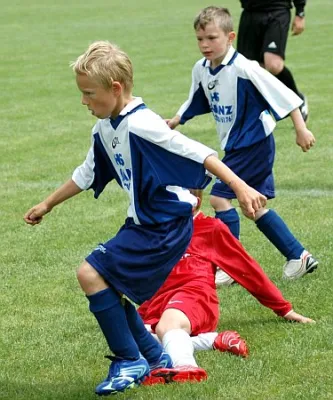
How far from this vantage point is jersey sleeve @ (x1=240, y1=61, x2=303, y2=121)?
5.98m

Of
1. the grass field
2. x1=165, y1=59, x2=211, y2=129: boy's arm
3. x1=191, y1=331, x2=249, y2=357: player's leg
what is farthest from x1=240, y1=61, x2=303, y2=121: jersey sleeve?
x1=191, y1=331, x2=249, y2=357: player's leg

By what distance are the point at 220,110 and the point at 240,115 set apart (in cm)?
16

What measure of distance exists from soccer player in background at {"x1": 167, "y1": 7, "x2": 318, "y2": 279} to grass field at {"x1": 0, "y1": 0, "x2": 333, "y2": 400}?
34 cm

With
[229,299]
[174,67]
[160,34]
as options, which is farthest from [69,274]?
[160,34]

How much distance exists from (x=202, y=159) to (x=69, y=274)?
234 cm

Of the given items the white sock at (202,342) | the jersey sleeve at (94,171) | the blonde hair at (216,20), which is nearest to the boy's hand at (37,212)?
the jersey sleeve at (94,171)

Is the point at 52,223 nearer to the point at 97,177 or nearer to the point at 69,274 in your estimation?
the point at 69,274

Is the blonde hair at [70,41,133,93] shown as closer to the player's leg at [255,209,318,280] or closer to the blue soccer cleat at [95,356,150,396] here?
the blue soccer cleat at [95,356,150,396]

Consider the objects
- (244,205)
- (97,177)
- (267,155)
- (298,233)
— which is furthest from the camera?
(298,233)

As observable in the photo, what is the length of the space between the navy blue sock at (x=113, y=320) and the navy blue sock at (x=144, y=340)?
0.49ft

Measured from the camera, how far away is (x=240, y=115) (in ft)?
20.6

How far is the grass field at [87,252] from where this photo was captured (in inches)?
176

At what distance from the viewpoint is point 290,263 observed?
19.8 feet

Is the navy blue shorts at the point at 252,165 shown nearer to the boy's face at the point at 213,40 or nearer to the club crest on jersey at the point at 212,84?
the club crest on jersey at the point at 212,84
